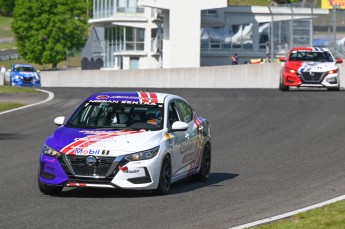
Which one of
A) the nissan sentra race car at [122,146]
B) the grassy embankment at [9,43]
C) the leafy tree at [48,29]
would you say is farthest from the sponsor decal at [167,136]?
the grassy embankment at [9,43]

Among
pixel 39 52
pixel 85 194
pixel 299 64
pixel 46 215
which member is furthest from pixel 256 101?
pixel 39 52

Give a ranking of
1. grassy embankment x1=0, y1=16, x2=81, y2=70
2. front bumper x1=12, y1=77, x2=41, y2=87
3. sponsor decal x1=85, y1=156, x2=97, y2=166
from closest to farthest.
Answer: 1. sponsor decal x1=85, y1=156, x2=97, y2=166
2. front bumper x1=12, y1=77, x2=41, y2=87
3. grassy embankment x1=0, y1=16, x2=81, y2=70

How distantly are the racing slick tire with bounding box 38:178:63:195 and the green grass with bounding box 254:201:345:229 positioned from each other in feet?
11.8

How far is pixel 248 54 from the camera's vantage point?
100375 mm

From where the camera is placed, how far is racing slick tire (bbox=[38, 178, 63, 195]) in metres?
13.9

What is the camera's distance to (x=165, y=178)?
46.4 ft

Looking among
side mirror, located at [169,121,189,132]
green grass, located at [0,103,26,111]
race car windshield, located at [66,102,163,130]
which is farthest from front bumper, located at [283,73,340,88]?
side mirror, located at [169,121,189,132]

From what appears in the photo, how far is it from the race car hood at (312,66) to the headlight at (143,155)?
2628cm

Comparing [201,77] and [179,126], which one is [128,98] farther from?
[201,77]

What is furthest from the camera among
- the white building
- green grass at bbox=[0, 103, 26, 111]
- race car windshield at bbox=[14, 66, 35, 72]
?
the white building

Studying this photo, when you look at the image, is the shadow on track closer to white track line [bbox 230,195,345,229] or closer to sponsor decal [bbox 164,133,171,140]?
sponsor decal [bbox 164,133,171,140]

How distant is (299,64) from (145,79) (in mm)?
17441

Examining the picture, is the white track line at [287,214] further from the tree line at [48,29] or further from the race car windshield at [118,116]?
the tree line at [48,29]

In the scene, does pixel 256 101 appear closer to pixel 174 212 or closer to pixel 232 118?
pixel 232 118
